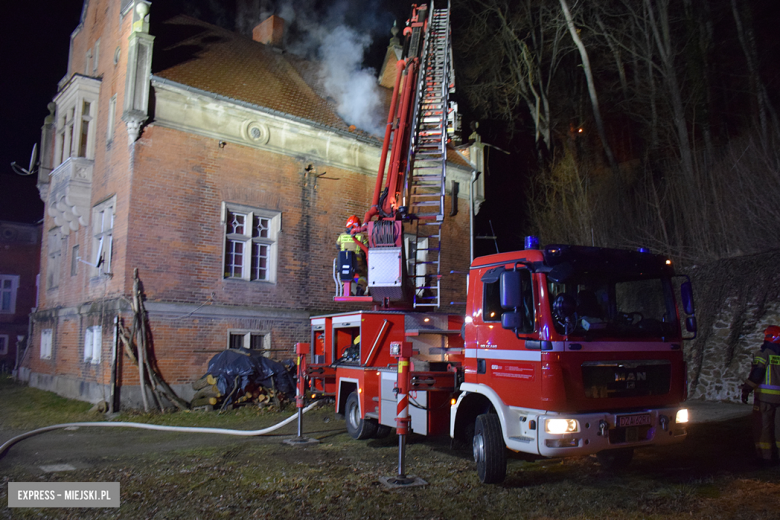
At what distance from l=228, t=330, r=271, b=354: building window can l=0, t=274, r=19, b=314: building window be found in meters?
21.5

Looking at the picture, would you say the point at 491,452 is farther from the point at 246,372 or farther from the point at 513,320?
the point at 246,372

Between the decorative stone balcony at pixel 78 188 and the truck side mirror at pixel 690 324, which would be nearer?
the truck side mirror at pixel 690 324

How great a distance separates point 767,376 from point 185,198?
11282 millimetres

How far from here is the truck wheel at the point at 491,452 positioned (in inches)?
227

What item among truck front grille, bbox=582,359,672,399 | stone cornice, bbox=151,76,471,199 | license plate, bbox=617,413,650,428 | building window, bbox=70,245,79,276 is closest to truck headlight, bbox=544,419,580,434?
truck front grille, bbox=582,359,672,399

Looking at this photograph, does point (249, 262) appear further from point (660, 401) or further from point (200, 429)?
point (660, 401)

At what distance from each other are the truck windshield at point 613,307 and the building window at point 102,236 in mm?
10625

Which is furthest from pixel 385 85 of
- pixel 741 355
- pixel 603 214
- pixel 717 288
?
pixel 741 355

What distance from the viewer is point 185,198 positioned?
12.9 m

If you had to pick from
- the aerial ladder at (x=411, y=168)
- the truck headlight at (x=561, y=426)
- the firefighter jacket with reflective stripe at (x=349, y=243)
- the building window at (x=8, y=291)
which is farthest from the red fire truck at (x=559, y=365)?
the building window at (x=8, y=291)

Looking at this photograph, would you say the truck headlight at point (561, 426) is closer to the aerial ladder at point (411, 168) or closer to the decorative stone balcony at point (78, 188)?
the aerial ladder at point (411, 168)

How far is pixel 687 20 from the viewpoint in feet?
48.8

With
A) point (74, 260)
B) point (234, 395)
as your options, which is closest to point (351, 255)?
point (234, 395)

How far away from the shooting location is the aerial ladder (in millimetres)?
10031
